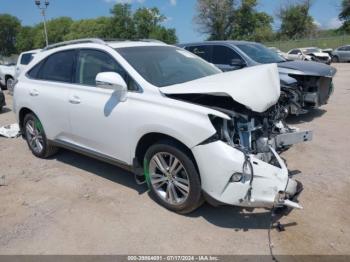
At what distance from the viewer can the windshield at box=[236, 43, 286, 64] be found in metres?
8.36

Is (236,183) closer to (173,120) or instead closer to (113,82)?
(173,120)

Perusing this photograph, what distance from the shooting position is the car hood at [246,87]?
3.54 m

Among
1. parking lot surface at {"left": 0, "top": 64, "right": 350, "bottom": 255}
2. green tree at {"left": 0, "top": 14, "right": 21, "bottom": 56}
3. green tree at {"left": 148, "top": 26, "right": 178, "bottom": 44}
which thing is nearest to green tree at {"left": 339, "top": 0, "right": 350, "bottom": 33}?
green tree at {"left": 148, "top": 26, "right": 178, "bottom": 44}

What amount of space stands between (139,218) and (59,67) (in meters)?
2.59

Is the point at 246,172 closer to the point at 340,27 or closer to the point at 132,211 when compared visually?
the point at 132,211

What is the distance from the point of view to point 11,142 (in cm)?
718

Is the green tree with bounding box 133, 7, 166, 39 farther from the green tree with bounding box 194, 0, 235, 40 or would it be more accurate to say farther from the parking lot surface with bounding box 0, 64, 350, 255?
the parking lot surface with bounding box 0, 64, 350, 255

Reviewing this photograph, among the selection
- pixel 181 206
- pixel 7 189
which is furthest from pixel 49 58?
pixel 181 206

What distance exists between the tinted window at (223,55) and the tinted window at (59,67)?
4473 millimetres

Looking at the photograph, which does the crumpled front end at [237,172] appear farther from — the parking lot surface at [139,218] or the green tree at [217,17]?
the green tree at [217,17]

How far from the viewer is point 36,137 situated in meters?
5.80

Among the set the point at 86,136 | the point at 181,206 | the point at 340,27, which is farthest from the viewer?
the point at 340,27

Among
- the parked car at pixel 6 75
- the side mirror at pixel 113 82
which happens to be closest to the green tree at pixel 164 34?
the parked car at pixel 6 75

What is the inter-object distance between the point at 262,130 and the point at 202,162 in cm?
93
